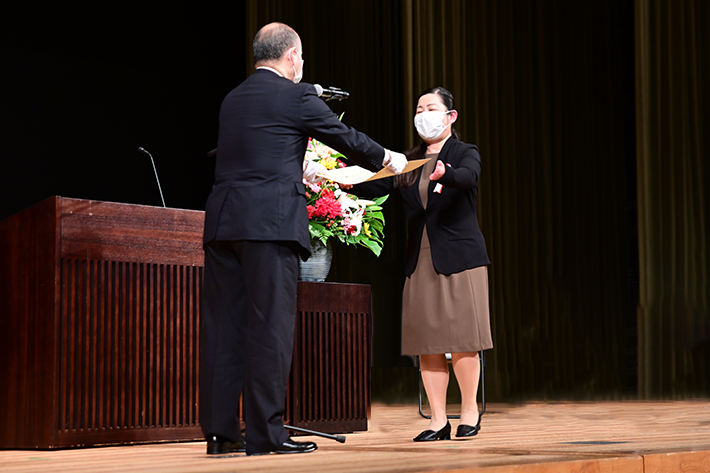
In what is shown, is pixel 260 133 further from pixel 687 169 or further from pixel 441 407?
pixel 687 169

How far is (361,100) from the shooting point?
579 cm

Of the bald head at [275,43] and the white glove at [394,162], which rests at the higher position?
the bald head at [275,43]

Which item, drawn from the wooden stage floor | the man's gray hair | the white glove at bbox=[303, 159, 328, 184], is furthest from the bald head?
the wooden stage floor

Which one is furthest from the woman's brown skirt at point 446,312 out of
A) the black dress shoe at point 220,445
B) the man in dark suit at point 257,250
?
the black dress shoe at point 220,445

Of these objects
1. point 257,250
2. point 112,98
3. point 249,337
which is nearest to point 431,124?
point 257,250

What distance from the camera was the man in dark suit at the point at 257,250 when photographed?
1.95 metres

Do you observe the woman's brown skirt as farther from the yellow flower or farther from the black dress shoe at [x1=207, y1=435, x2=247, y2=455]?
the black dress shoe at [x1=207, y1=435, x2=247, y2=455]

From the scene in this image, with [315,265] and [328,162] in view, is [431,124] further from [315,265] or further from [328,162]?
[315,265]

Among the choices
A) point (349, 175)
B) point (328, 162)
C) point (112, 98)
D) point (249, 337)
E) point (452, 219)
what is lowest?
point (249, 337)

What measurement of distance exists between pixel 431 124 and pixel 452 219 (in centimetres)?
33

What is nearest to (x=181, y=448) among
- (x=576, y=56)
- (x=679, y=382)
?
(x=679, y=382)

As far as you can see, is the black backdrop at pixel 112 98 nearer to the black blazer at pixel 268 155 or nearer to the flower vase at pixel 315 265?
the flower vase at pixel 315 265

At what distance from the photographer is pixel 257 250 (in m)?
1.97

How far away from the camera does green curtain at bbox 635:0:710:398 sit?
5035mm
